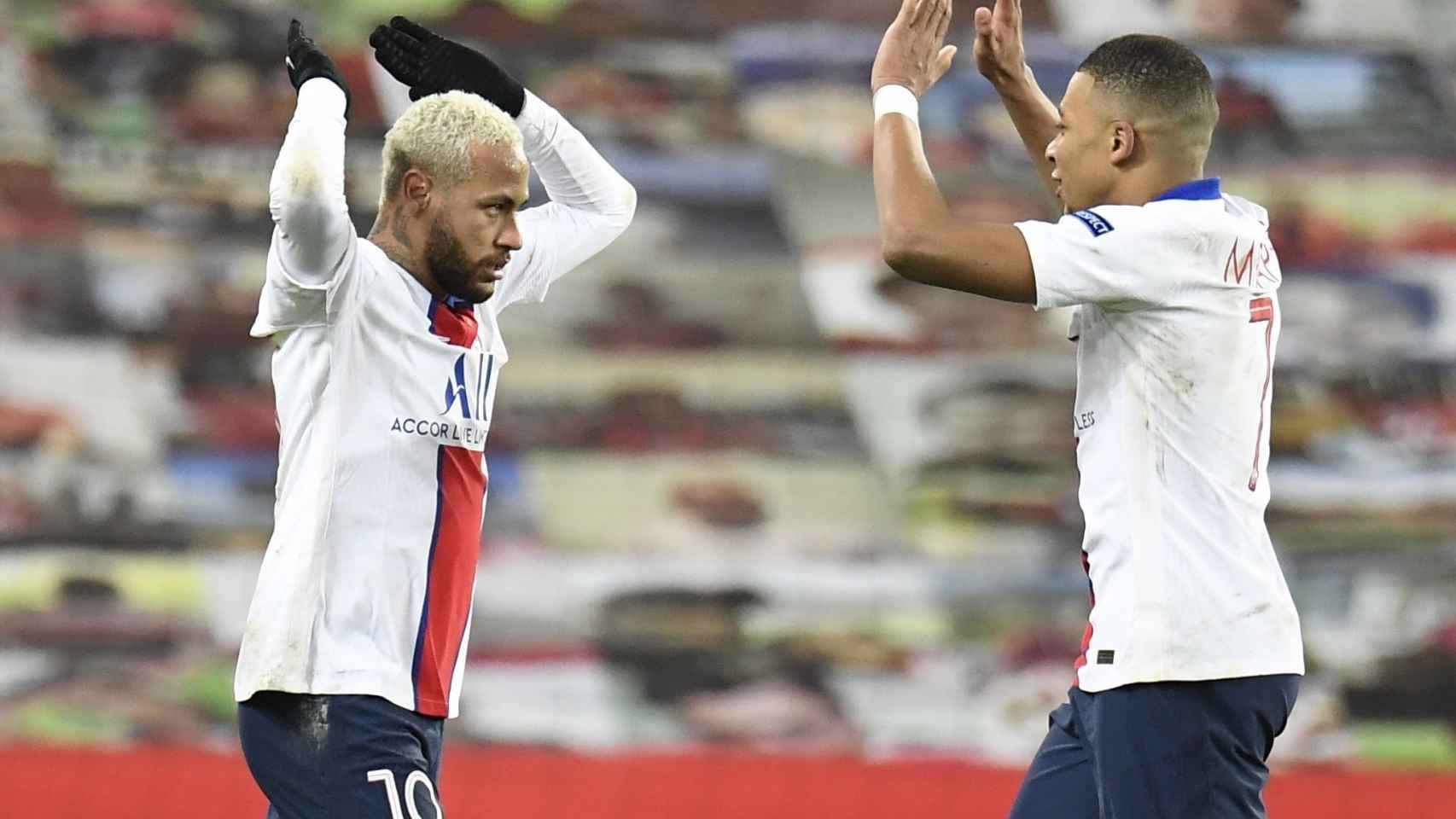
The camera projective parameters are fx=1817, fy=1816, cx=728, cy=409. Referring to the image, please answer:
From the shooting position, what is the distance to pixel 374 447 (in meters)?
3.16

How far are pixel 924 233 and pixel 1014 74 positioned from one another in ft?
2.82

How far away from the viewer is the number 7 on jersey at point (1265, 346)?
3.17 meters

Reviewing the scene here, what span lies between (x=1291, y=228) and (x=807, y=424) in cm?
257

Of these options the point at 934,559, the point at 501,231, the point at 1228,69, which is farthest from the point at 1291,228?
the point at 501,231

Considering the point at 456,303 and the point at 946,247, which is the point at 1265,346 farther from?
the point at 456,303

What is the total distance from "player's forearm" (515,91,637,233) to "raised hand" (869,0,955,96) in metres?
0.77

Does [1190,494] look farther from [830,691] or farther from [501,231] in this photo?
[830,691]

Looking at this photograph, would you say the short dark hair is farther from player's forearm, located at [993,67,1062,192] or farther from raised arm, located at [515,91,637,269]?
raised arm, located at [515,91,637,269]

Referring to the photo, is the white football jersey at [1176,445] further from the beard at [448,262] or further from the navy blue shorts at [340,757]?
the navy blue shorts at [340,757]

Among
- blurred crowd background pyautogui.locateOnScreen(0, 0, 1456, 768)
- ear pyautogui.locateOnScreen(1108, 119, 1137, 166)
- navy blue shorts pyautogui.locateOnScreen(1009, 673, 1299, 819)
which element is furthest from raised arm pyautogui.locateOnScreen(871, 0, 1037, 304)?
blurred crowd background pyautogui.locateOnScreen(0, 0, 1456, 768)

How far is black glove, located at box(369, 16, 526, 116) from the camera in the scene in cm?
361

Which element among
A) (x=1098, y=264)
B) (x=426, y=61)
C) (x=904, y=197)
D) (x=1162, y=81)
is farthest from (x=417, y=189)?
(x=1162, y=81)

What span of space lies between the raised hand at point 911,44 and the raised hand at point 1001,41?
39 centimetres

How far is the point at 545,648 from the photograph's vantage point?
8070 millimetres
